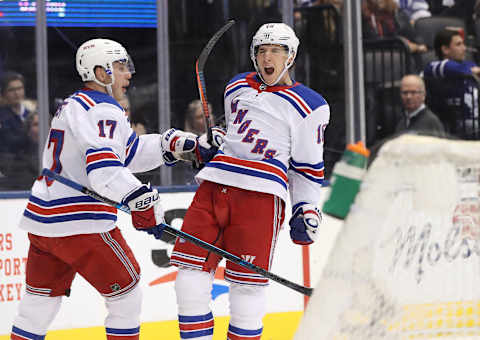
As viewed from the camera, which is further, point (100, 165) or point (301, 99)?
point (301, 99)

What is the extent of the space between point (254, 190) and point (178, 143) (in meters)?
0.43

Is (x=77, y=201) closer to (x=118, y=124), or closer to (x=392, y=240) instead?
(x=118, y=124)

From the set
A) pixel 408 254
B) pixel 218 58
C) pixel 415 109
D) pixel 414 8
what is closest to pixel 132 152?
pixel 218 58

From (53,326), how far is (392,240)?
2474 mm

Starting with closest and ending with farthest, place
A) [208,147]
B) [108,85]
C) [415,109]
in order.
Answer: [108,85] < [208,147] < [415,109]

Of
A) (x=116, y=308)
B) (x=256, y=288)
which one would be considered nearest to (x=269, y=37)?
(x=256, y=288)

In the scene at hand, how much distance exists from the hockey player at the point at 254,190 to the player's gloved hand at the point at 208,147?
0.10 metres

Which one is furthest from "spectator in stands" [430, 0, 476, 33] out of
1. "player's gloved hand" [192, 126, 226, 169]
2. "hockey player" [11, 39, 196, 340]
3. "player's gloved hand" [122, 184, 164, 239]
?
"player's gloved hand" [122, 184, 164, 239]

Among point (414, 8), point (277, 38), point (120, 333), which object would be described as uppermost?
point (414, 8)

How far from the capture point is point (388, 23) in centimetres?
487

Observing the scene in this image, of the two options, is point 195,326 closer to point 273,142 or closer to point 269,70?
point 273,142

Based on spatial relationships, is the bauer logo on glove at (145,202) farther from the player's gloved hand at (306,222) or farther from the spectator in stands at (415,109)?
the spectator in stands at (415,109)

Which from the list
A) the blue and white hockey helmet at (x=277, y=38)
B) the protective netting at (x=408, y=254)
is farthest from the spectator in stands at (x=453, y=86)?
the protective netting at (x=408, y=254)

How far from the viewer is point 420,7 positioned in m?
4.96
